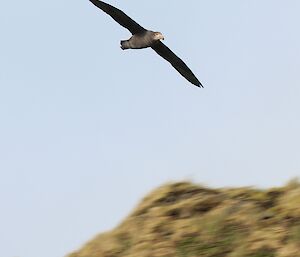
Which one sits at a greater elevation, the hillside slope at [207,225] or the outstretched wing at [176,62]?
the outstretched wing at [176,62]

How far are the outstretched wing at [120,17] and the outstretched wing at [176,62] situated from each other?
821mm

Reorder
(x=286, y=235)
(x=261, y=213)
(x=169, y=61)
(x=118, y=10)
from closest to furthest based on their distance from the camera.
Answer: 1. (x=286, y=235)
2. (x=261, y=213)
3. (x=118, y=10)
4. (x=169, y=61)

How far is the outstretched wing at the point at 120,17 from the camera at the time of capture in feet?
39.7

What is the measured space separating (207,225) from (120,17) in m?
7.23

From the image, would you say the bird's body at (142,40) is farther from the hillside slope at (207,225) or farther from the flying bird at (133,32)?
the hillside slope at (207,225)

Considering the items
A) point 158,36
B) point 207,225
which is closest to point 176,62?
point 158,36

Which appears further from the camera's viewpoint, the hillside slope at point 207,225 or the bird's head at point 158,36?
the bird's head at point 158,36

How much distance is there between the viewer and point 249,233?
543 centimetres

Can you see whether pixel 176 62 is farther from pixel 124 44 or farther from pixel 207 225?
pixel 207 225

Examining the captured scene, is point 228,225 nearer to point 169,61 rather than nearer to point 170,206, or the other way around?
point 170,206

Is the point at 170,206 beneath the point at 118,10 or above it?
beneath

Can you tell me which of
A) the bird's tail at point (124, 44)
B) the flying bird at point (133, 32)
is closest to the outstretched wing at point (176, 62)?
A: the flying bird at point (133, 32)

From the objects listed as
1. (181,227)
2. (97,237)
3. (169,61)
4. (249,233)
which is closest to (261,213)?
(249,233)

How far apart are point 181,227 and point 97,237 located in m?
0.94
